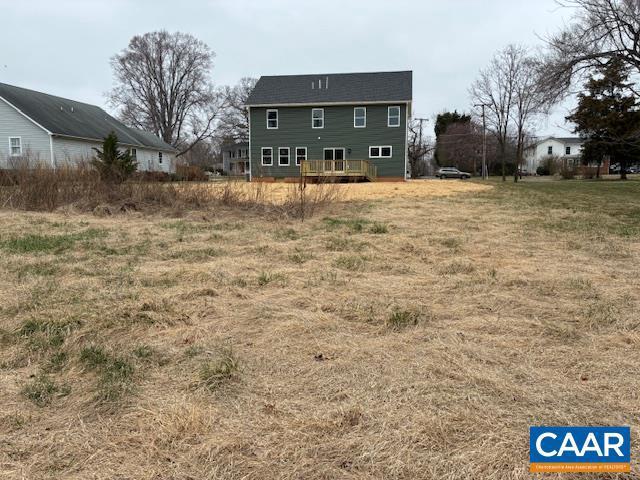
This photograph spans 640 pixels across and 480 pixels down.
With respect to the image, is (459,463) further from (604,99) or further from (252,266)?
(604,99)

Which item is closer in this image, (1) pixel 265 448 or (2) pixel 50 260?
(1) pixel 265 448

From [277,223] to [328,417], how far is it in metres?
7.56

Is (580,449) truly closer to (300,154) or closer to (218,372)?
(218,372)

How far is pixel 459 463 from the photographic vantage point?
186 centimetres

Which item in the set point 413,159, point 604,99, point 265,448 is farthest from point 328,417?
point 413,159

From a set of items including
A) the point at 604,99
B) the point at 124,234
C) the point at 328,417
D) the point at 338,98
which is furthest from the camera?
the point at 604,99

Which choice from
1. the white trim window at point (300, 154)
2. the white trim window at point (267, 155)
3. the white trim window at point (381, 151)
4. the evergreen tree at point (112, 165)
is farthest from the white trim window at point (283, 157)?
the evergreen tree at point (112, 165)

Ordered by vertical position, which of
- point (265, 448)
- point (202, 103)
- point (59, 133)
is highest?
point (202, 103)

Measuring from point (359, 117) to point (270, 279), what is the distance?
27500 mm

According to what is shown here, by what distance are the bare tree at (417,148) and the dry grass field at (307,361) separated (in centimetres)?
5526

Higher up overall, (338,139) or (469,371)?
(338,139)

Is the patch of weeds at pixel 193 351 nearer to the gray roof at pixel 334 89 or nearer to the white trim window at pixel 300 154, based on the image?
the white trim window at pixel 300 154

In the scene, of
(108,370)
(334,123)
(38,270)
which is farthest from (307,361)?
(334,123)

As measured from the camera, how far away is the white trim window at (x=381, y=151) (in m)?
30.4
